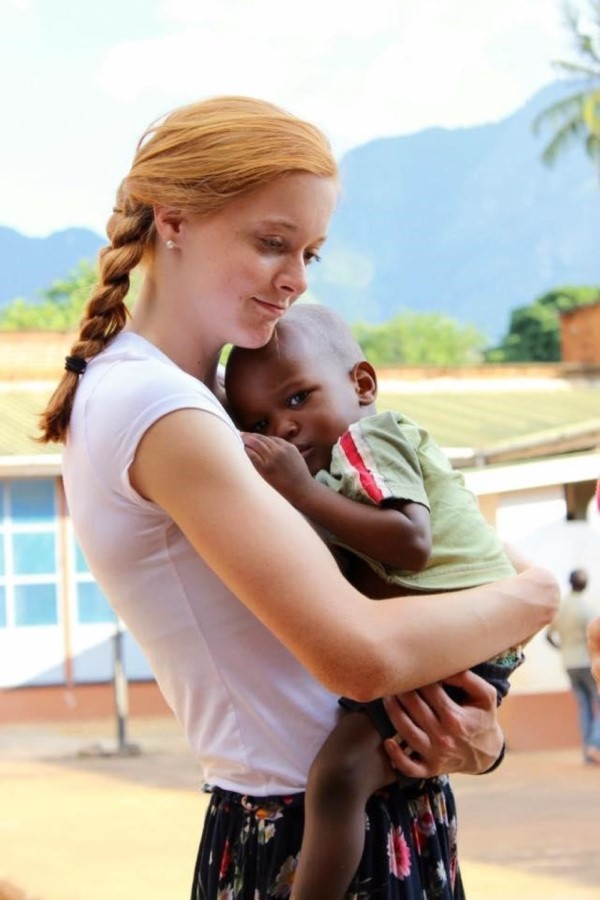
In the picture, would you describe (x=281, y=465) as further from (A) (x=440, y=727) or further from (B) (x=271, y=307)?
(A) (x=440, y=727)

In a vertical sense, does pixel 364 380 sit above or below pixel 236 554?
above

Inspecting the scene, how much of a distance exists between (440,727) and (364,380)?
514 mm

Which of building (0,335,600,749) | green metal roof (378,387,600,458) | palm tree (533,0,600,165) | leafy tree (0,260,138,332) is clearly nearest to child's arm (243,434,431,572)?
building (0,335,600,749)

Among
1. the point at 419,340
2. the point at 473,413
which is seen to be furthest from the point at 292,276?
the point at 419,340

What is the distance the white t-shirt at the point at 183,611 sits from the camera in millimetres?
1537

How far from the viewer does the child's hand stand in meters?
1.67

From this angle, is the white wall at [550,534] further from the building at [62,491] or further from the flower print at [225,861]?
the flower print at [225,861]

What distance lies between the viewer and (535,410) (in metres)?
16.6

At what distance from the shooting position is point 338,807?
1.56 m

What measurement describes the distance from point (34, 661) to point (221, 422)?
14.9m

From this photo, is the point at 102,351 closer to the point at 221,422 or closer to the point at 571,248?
the point at 221,422

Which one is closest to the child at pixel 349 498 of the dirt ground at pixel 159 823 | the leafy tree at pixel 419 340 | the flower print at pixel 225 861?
the flower print at pixel 225 861

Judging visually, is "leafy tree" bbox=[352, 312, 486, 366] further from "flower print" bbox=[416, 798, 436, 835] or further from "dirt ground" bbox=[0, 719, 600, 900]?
"flower print" bbox=[416, 798, 436, 835]

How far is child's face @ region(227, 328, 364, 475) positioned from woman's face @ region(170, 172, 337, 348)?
0.56ft
